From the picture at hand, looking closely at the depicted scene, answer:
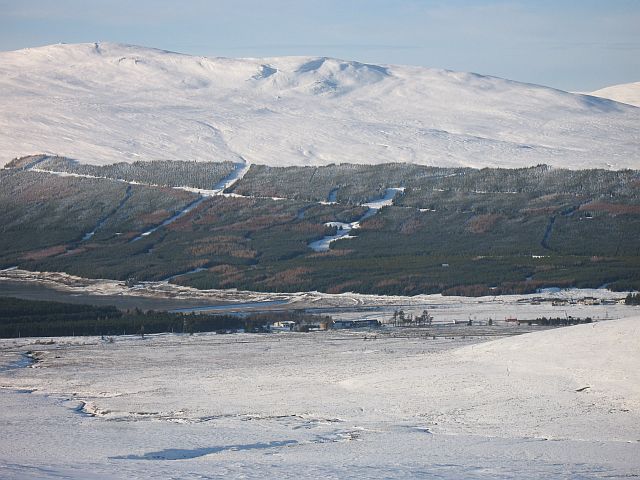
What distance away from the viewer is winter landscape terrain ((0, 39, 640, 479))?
19.2 meters

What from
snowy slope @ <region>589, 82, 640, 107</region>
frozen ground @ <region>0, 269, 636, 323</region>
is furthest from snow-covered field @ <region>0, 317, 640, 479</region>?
snowy slope @ <region>589, 82, 640, 107</region>

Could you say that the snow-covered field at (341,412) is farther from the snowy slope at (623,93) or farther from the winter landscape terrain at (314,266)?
the snowy slope at (623,93)

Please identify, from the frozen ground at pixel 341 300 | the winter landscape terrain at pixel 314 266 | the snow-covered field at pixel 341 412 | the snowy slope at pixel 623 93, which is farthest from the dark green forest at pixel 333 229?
the snowy slope at pixel 623 93

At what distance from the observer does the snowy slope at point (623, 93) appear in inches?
5261

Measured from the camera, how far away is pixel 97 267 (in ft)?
202

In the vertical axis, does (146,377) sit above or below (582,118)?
below

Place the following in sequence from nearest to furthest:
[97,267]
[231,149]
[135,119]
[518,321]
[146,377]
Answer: [146,377]
[518,321]
[97,267]
[231,149]
[135,119]

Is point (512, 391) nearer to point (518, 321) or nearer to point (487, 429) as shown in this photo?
point (487, 429)

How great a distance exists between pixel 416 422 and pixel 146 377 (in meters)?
8.30

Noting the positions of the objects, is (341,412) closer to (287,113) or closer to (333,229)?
(333,229)

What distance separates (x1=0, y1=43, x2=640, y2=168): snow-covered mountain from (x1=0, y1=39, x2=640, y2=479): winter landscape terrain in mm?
406

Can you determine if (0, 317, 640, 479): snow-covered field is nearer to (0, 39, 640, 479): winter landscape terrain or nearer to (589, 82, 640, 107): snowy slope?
(0, 39, 640, 479): winter landscape terrain

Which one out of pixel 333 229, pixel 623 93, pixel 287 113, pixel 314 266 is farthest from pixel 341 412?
pixel 623 93

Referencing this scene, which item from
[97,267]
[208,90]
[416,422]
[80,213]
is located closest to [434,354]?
[416,422]
